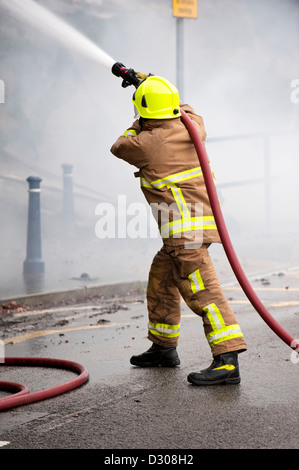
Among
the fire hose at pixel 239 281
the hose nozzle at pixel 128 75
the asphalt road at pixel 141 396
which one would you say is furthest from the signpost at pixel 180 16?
the fire hose at pixel 239 281

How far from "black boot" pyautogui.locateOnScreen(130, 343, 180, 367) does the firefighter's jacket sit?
694 mm

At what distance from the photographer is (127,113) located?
15797mm

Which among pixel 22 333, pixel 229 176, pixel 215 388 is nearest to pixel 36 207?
pixel 22 333

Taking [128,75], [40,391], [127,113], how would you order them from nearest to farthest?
[40,391]
[128,75]
[127,113]

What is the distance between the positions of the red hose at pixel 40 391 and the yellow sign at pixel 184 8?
20.5 feet

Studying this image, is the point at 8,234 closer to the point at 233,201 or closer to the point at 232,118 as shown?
the point at 233,201

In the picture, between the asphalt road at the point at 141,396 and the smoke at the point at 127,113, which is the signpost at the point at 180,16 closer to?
the smoke at the point at 127,113

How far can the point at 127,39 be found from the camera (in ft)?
51.6

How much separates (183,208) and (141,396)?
1.06m

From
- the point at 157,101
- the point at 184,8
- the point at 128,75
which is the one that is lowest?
the point at 157,101

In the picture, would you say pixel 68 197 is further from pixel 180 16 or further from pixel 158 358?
pixel 158 358

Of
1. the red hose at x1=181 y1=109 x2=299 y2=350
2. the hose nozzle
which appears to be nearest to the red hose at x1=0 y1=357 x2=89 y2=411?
the red hose at x1=181 y1=109 x2=299 y2=350

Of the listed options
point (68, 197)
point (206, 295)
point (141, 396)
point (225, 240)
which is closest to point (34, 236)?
point (68, 197)

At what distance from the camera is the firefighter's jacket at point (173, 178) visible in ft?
14.5
